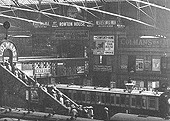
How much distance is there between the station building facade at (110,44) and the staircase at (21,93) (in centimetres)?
1221

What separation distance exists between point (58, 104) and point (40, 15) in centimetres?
1780

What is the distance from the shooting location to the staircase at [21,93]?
70.3ft

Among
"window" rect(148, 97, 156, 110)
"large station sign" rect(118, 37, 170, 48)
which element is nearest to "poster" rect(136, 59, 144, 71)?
"large station sign" rect(118, 37, 170, 48)

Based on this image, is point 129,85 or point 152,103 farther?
point 129,85

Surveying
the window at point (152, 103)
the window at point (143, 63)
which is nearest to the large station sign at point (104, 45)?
the window at point (143, 63)

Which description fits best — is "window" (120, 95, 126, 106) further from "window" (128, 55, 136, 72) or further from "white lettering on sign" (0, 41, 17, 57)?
"window" (128, 55, 136, 72)

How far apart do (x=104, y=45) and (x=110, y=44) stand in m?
0.63

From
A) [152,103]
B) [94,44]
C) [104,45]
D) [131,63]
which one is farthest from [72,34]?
[152,103]

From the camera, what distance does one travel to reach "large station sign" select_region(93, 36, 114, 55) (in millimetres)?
33688

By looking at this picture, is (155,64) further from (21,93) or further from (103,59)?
(21,93)

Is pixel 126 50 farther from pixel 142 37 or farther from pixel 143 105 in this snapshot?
pixel 143 105

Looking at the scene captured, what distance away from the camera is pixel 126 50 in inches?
1304

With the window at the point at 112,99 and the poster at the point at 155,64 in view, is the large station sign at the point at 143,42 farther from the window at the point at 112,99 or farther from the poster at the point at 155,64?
the window at the point at 112,99

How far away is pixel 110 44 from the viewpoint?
33656 mm
